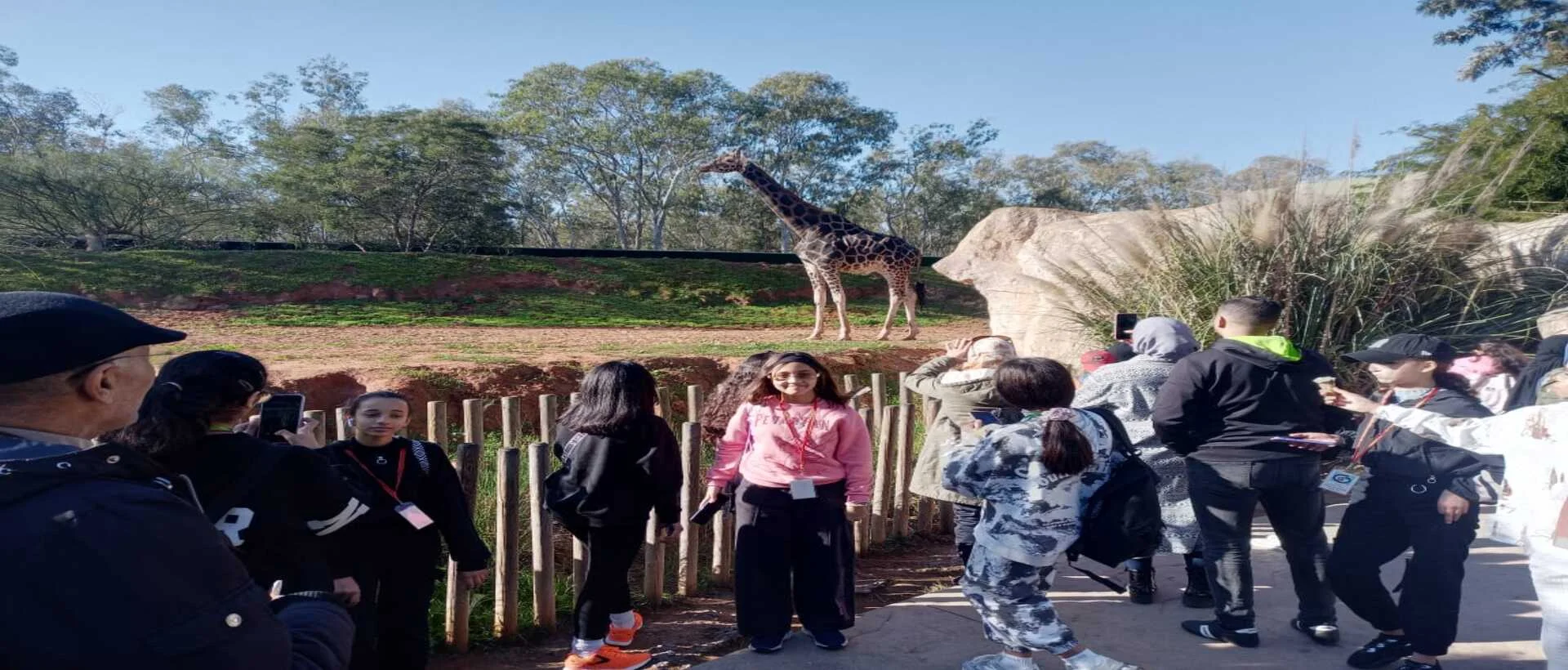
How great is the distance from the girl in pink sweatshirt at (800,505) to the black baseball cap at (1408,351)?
177 cm

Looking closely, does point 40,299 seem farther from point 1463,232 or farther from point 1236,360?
point 1463,232

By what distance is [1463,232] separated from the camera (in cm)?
634

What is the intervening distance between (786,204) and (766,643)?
32.3ft

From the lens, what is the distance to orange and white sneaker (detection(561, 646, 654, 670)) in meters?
3.20

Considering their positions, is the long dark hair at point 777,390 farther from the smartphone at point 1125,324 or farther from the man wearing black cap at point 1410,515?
the smartphone at point 1125,324

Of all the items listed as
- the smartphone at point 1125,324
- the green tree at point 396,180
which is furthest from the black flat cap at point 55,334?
the green tree at point 396,180

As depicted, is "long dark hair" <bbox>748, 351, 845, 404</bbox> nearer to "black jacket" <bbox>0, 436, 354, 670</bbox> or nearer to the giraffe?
"black jacket" <bbox>0, 436, 354, 670</bbox>

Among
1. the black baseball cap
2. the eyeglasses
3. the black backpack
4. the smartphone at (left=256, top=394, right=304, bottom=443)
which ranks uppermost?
the black baseball cap

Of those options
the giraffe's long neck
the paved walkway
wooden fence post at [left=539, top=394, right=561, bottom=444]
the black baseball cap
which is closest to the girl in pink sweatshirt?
the paved walkway

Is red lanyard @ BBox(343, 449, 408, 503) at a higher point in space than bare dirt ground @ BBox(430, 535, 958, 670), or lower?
higher

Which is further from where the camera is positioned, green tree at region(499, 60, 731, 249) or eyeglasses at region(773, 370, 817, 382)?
green tree at region(499, 60, 731, 249)

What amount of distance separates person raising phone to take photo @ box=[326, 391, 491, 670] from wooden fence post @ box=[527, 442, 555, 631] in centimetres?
56

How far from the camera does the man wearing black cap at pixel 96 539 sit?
1.15 metres

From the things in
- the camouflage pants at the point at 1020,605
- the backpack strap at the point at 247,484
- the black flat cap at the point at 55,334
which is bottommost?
the camouflage pants at the point at 1020,605
